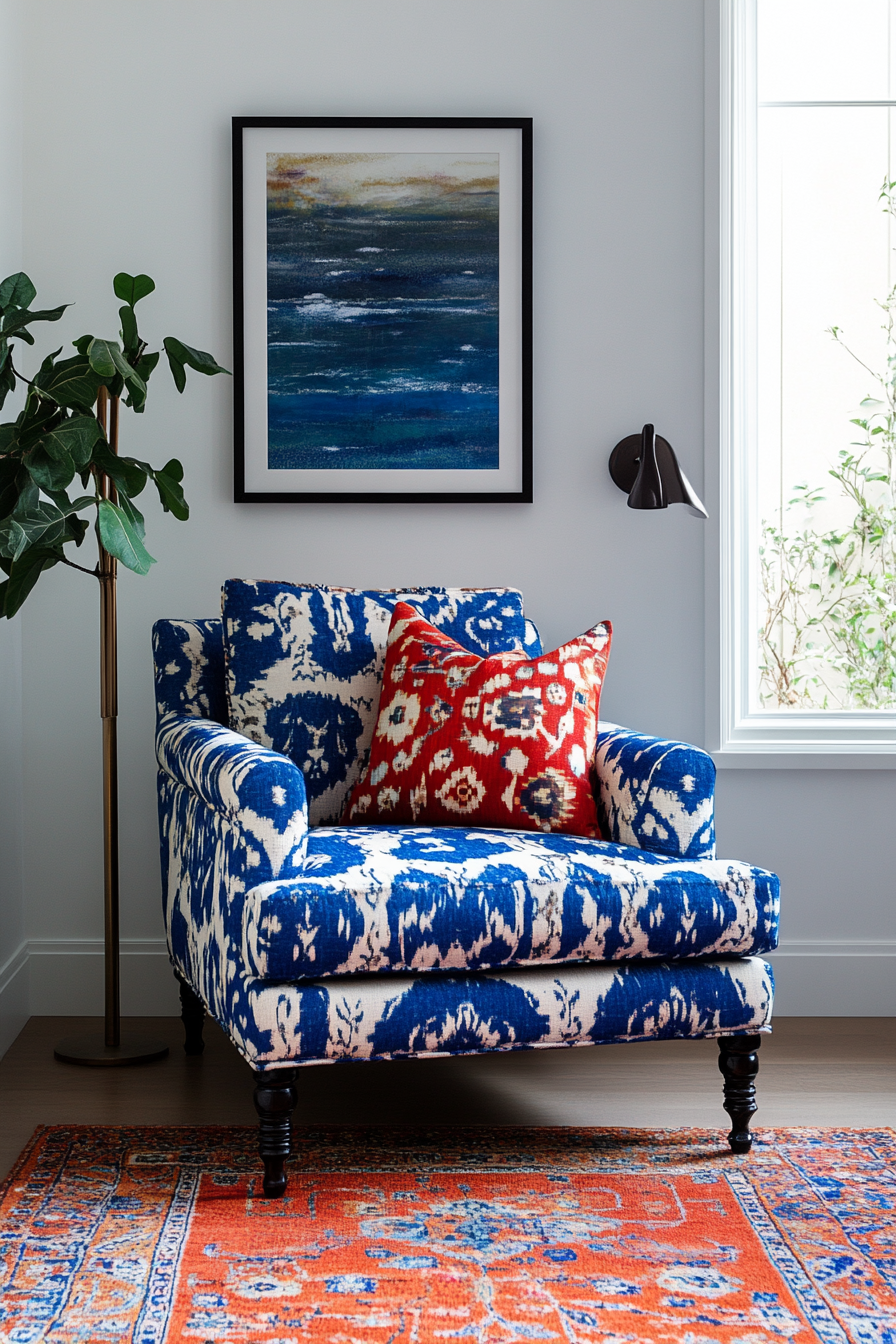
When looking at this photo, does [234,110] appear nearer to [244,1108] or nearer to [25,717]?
[25,717]

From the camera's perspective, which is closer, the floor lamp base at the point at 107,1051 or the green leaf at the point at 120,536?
the green leaf at the point at 120,536

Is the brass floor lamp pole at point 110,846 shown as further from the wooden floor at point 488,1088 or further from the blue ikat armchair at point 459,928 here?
the blue ikat armchair at point 459,928

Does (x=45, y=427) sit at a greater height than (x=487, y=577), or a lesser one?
greater

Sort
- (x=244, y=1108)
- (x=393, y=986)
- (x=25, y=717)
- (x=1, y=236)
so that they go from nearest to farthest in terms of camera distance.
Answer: (x=393, y=986), (x=244, y=1108), (x=1, y=236), (x=25, y=717)

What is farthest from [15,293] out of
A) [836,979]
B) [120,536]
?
[836,979]

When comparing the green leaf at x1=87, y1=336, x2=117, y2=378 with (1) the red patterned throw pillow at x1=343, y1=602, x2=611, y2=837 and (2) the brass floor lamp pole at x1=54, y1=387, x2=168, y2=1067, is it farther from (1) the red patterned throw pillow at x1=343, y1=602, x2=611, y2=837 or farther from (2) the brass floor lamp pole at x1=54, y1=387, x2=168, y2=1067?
(1) the red patterned throw pillow at x1=343, y1=602, x2=611, y2=837

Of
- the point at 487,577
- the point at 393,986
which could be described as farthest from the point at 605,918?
the point at 487,577

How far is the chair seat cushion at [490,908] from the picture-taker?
5.52 feet

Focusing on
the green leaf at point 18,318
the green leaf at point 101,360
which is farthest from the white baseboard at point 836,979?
the green leaf at point 18,318

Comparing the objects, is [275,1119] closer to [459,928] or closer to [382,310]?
[459,928]

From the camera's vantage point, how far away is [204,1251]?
158cm

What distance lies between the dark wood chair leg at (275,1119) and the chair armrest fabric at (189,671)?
0.87 m

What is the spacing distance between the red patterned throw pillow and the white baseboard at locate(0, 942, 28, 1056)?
92 centimetres

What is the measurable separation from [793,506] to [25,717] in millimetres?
1941
